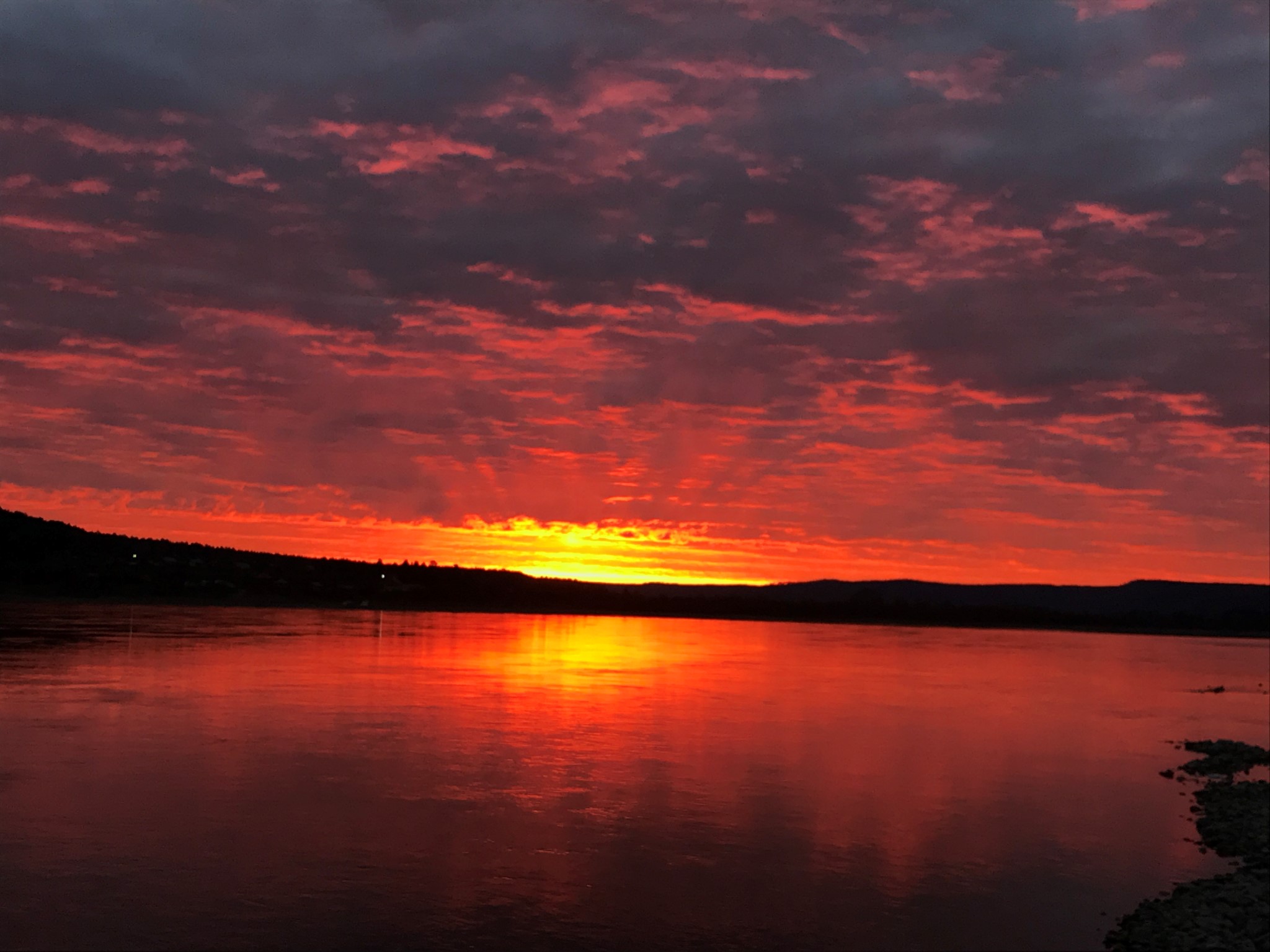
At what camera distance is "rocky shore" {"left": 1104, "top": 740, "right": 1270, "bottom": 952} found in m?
19.3

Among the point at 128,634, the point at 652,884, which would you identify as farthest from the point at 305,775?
the point at 128,634

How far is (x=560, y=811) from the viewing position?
2827 cm

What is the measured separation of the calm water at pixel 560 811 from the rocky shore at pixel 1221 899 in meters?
0.78

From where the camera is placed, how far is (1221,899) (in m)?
21.7

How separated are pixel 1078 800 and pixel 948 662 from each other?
245 feet

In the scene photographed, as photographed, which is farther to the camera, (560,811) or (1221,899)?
(560,811)

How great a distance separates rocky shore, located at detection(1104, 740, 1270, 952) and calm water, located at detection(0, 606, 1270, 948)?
0.78m

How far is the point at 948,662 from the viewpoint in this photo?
106 m

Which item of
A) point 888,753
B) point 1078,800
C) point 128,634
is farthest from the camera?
point 128,634

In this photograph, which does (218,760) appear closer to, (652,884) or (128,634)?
(652,884)

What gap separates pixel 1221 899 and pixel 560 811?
14829 mm

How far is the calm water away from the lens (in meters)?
19.3

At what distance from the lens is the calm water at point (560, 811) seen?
63.5 feet

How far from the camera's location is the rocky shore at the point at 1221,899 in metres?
19.3
